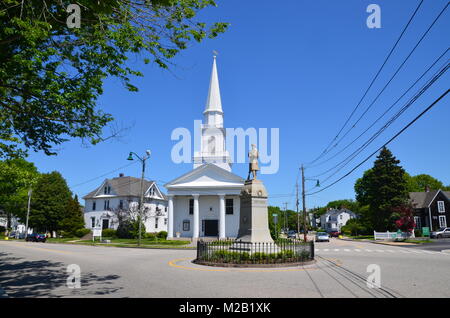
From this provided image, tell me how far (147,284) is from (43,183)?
56588mm

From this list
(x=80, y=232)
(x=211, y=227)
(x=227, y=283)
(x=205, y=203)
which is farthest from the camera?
(x=80, y=232)

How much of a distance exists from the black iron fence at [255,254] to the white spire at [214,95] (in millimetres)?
38998

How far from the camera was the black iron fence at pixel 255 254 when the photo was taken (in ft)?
46.3

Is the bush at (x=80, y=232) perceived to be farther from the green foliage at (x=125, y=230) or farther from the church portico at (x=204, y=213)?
the church portico at (x=204, y=213)

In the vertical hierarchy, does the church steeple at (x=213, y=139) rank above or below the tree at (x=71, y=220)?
above

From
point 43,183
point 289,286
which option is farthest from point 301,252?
point 43,183

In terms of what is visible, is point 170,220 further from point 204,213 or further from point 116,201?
point 116,201

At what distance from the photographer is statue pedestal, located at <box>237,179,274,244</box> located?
16.4m

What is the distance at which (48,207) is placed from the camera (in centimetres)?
5388

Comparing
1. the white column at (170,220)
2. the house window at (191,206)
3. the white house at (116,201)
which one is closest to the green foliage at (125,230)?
the white house at (116,201)

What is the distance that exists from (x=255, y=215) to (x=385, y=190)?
131 ft

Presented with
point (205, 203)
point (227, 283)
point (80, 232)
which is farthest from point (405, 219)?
point (80, 232)

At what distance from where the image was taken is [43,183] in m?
57.1

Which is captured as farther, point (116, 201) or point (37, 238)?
point (116, 201)
